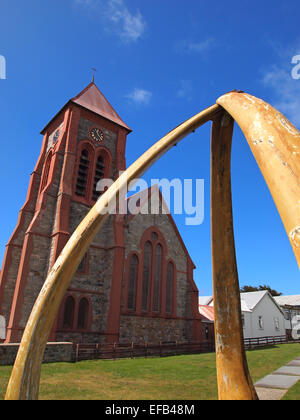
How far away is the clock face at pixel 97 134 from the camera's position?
83.1ft

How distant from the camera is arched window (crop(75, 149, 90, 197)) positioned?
912 inches

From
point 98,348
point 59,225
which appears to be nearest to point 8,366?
point 98,348

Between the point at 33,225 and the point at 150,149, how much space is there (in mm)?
18690

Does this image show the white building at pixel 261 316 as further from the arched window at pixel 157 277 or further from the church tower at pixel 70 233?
the church tower at pixel 70 233

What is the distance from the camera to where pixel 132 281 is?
2233 centimetres

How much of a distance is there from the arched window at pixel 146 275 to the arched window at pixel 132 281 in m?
0.92

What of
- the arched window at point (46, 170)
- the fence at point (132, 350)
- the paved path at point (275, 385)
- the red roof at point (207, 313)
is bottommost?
the fence at point (132, 350)

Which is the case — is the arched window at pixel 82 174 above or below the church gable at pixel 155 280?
above

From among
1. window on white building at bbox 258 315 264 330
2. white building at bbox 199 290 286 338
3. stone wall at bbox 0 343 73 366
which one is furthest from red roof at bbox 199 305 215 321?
stone wall at bbox 0 343 73 366

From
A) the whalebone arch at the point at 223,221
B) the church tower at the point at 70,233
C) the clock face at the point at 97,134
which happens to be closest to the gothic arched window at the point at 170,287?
the church tower at the point at 70,233

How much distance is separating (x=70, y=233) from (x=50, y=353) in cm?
841

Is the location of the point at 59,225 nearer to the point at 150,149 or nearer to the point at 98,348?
the point at 98,348

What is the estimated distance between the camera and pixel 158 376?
10.7m

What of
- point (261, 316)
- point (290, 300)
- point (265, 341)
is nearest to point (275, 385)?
point (265, 341)
